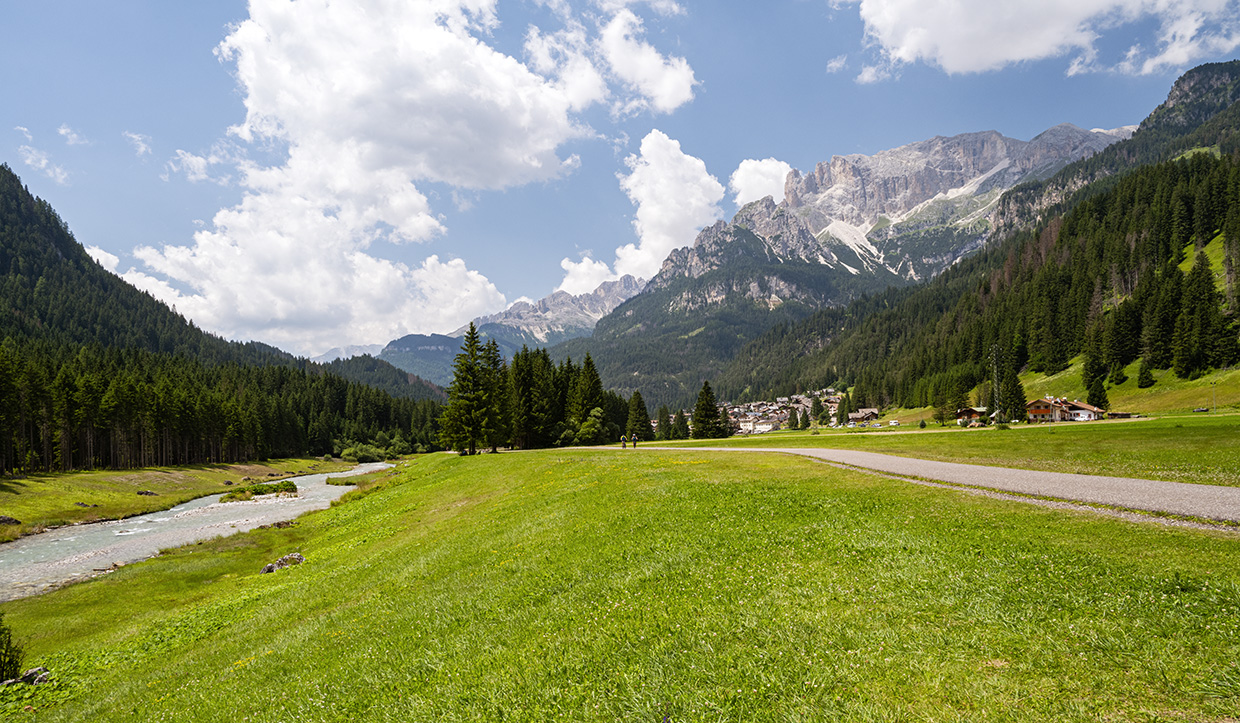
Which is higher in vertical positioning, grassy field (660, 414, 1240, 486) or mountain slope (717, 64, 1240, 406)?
mountain slope (717, 64, 1240, 406)

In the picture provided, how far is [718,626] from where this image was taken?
30.9 ft

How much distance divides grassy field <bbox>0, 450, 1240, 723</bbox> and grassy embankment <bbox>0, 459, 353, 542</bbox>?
47.6 m

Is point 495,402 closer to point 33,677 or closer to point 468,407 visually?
point 468,407

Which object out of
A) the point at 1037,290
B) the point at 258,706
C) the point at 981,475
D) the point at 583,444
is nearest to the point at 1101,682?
the point at 258,706

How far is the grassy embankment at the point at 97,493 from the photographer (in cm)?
5500

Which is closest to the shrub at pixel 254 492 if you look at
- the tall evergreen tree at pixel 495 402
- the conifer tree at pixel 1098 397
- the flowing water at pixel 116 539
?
the flowing water at pixel 116 539

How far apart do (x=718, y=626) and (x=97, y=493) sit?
96.8 meters

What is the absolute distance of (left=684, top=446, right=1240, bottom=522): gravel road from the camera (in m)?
15.6

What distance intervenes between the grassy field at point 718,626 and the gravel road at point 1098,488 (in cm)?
335

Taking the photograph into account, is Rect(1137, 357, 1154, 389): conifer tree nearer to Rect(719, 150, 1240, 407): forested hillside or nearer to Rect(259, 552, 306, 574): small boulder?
Rect(719, 150, 1240, 407): forested hillside

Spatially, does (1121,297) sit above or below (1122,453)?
above

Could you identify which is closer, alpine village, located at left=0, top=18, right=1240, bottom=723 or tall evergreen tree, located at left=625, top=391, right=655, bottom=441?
alpine village, located at left=0, top=18, right=1240, bottom=723

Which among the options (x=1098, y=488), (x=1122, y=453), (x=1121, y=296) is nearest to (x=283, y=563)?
(x=1098, y=488)

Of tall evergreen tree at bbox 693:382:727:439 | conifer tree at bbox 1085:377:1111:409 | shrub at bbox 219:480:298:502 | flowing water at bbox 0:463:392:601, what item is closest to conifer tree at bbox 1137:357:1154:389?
conifer tree at bbox 1085:377:1111:409
